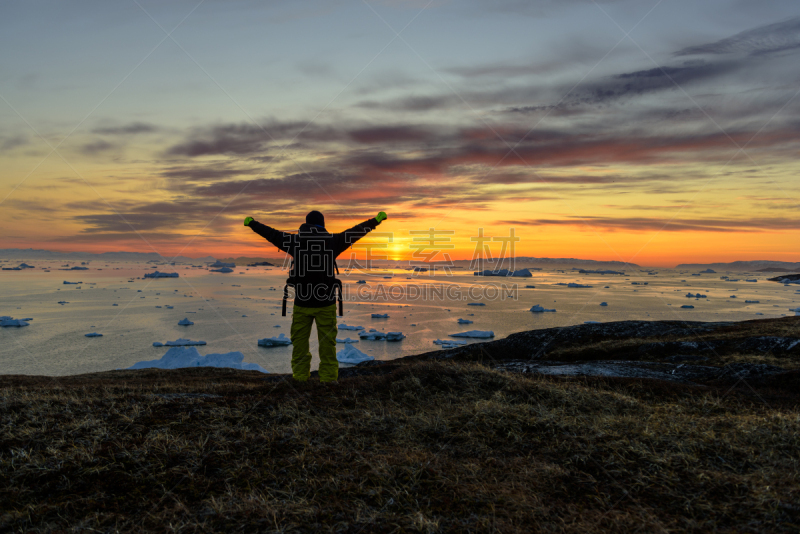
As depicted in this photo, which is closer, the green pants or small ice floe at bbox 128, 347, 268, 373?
the green pants

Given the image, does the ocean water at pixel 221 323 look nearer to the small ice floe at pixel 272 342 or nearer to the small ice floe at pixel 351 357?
the small ice floe at pixel 272 342

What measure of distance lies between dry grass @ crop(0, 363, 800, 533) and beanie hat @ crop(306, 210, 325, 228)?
309 centimetres

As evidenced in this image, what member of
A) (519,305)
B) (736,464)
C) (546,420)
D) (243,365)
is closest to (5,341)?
(243,365)

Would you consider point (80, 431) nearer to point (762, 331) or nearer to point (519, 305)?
point (762, 331)

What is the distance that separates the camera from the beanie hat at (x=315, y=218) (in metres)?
7.51

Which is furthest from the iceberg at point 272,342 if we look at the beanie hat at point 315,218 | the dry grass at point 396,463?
the dry grass at point 396,463

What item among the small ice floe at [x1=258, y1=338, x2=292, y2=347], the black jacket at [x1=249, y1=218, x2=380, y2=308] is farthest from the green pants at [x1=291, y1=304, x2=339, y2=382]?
the small ice floe at [x1=258, y1=338, x2=292, y2=347]

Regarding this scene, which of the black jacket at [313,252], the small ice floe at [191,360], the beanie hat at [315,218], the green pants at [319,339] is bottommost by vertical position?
the small ice floe at [191,360]

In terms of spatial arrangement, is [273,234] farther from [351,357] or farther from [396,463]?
[351,357]

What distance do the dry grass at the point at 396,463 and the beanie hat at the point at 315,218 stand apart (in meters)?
3.09

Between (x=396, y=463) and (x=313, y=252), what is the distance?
14.4 ft

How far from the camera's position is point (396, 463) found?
3.76 metres

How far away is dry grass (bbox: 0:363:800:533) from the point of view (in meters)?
2.97

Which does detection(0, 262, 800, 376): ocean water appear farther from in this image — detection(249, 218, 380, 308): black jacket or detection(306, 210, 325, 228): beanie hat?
detection(306, 210, 325, 228): beanie hat
